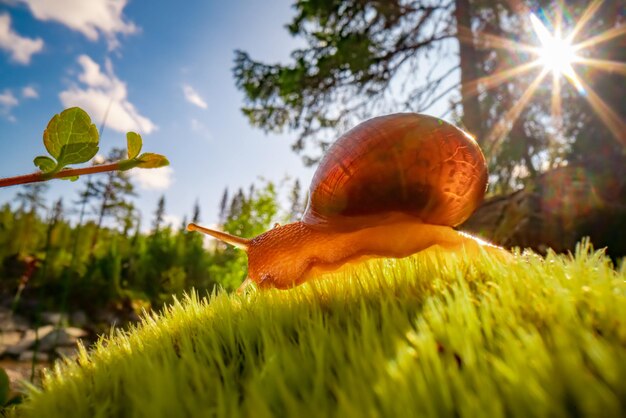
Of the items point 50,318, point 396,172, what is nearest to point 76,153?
point 396,172

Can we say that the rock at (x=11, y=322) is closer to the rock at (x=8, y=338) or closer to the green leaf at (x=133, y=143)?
the rock at (x=8, y=338)

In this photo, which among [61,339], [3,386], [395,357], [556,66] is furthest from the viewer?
[556,66]

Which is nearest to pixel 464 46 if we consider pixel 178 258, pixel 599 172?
pixel 599 172

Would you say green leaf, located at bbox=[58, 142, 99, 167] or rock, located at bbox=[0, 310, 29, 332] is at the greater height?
green leaf, located at bbox=[58, 142, 99, 167]

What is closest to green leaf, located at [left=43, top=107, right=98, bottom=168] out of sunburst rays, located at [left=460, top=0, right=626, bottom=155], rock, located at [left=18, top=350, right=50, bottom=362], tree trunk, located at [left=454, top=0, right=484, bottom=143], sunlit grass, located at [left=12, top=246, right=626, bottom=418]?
sunlit grass, located at [left=12, top=246, right=626, bottom=418]

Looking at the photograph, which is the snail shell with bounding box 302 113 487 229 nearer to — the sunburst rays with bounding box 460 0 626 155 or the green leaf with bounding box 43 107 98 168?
the green leaf with bounding box 43 107 98 168

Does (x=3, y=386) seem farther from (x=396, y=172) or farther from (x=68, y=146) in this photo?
(x=396, y=172)

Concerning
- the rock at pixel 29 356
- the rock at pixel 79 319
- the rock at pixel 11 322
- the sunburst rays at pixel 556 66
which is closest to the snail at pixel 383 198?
the sunburst rays at pixel 556 66
